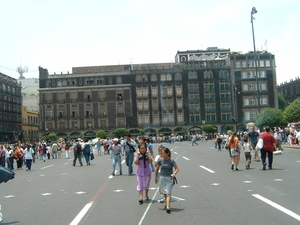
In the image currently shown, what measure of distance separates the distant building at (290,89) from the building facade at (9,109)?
66.4 m

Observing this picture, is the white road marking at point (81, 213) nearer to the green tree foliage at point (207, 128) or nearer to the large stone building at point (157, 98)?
the green tree foliage at point (207, 128)

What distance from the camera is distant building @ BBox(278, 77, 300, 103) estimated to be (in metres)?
100

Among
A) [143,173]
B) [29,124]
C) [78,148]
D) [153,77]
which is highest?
[153,77]

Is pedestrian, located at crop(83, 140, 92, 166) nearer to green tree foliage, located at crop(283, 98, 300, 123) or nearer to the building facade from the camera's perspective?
green tree foliage, located at crop(283, 98, 300, 123)

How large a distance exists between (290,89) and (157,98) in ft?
127

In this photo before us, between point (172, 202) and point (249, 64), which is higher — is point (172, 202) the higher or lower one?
the lower one

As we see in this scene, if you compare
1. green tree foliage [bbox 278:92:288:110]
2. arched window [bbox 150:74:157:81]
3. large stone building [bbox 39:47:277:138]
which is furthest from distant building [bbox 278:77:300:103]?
arched window [bbox 150:74:157:81]

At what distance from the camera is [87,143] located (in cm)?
2603

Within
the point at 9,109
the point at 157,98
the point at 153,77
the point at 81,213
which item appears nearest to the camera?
the point at 81,213

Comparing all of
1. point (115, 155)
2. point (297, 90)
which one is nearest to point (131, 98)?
point (297, 90)

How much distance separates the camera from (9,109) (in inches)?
3410

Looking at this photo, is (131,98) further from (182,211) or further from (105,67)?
(182,211)

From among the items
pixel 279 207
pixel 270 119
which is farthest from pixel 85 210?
pixel 270 119

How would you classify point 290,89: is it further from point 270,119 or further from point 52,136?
point 52,136
